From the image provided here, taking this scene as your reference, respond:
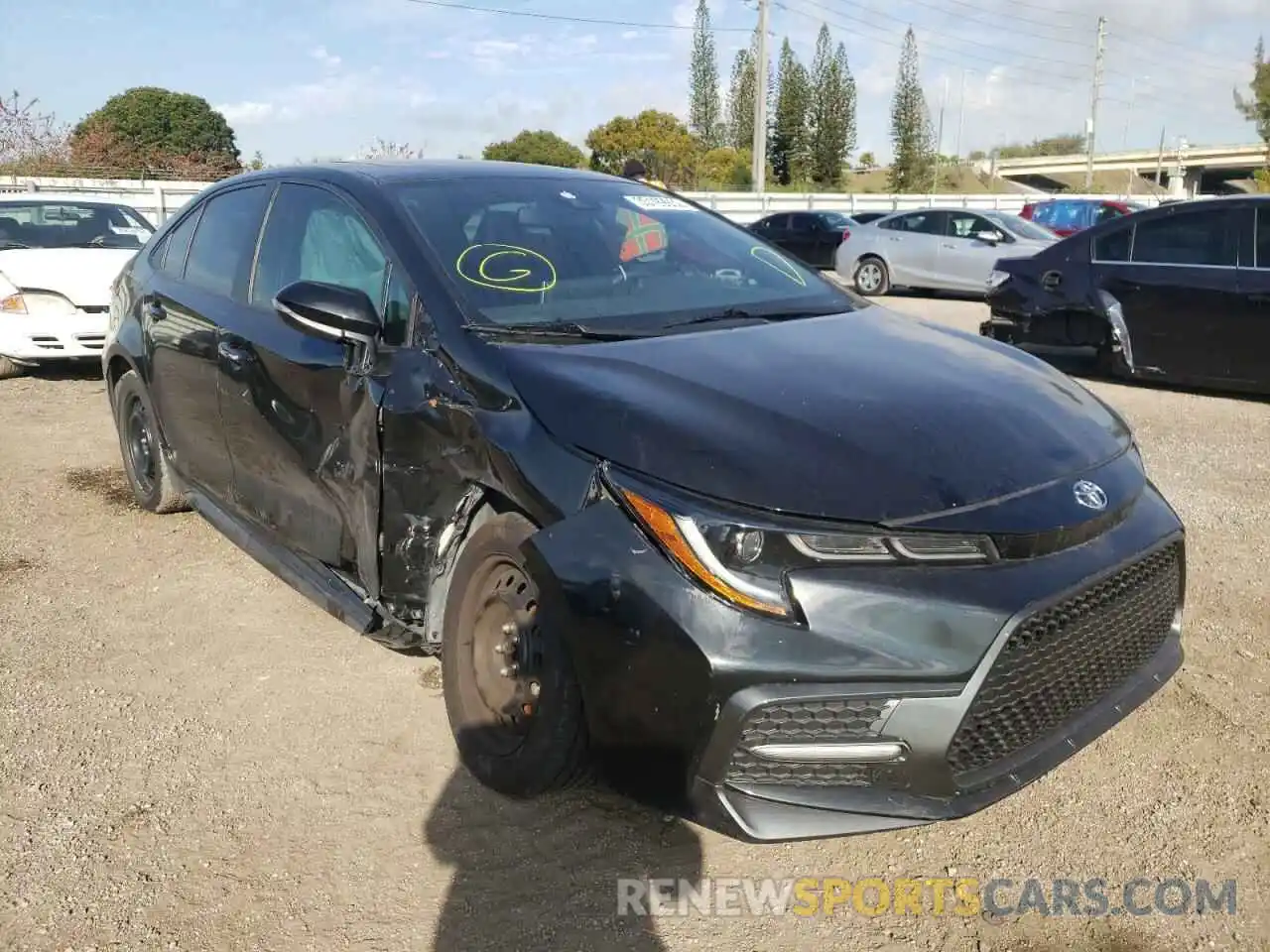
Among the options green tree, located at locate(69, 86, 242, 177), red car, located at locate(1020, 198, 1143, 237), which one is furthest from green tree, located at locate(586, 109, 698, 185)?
red car, located at locate(1020, 198, 1143, 237)

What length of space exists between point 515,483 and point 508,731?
64 cm

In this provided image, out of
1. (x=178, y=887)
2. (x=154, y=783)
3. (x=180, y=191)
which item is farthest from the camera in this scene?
(x=180, y=191)

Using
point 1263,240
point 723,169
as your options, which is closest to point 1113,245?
point 1263,240

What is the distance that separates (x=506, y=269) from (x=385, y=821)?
61.4 inches

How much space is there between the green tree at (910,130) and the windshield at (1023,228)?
52935mm

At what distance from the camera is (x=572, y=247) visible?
3303mm


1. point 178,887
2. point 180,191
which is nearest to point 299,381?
point 178,887

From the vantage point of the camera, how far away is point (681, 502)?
2.19 meters

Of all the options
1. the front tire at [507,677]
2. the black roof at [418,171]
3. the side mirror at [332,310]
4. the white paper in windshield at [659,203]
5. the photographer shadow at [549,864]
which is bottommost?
the photographer shadow at [549,864]

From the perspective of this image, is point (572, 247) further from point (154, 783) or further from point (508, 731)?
point (154, 783)

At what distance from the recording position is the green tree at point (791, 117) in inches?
2483

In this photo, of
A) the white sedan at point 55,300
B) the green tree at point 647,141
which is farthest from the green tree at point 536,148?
the white sedan at point 55,300

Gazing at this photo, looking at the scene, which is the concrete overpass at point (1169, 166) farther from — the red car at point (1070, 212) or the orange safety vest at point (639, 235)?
the orange safety vest at point (639, 235)

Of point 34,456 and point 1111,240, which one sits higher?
point 1111,240
